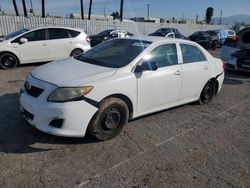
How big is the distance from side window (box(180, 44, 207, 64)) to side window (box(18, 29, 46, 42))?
21.0 ft

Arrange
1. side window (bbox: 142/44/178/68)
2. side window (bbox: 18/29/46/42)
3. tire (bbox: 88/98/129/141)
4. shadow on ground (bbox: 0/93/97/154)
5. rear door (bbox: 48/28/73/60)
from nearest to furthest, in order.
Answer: shadow on ground (bbox: 0/93/97/154) < tire (bbox: 88/98/129/141) < side window (bbox: 142/44/178/68) < side window (bbox: 18/29/46/42) < rear door (bbox: 48/28/73/60)

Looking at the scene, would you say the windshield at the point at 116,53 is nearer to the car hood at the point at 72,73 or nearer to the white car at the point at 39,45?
the car hood at the point at 72,73

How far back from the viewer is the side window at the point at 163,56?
433 centimetres

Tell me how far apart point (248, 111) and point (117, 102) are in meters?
3.37

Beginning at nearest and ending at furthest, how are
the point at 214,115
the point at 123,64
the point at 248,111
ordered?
the point at 123,64 → the point at 214,115 → the point at 248,111

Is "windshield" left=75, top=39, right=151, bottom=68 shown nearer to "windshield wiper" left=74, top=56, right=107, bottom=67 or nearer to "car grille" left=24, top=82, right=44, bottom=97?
"windshield wiper" left=74, top=56, right=107, bottom=67

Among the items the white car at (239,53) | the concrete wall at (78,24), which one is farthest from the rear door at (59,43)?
the concrete wall at (78,24)

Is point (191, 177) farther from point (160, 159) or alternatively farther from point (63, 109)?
point (63, 109)

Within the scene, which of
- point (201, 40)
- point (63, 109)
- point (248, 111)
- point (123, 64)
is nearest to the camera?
point (63, 109)

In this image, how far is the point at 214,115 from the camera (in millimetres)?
5207

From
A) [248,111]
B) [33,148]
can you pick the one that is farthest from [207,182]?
[248,111]

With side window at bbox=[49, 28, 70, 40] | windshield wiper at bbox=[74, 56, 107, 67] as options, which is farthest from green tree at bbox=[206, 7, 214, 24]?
windshield wiper at bbox=[74, 56, 107, 67]

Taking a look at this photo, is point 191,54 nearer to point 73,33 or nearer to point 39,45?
point 39,45

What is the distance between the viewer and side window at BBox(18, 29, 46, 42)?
9.33m
